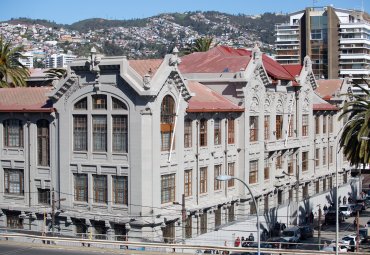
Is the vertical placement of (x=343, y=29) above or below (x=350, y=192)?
above

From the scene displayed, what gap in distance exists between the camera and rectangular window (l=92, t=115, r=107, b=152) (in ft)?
166

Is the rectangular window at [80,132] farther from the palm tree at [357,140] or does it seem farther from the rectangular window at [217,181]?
the palm tree at [357,140]

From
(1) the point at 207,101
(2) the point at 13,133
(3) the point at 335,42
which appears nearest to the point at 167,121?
(1) the point at 207,101

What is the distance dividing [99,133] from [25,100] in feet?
27.6

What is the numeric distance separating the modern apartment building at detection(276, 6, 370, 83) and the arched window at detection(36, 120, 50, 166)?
4742 inches

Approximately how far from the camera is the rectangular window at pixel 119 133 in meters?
49.7

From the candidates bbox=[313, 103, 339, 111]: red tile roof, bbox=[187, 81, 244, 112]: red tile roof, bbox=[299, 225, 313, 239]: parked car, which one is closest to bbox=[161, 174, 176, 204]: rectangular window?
bbox=[187, 81, 244, 112]: red tile roof

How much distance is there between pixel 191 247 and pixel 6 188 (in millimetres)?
Result: 18386

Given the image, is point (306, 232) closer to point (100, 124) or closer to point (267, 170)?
point (267, 170)

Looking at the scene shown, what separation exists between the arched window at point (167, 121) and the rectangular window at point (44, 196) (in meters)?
9.72

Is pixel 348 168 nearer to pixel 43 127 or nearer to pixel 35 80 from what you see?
pixel 35 80

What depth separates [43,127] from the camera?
54.3 metres

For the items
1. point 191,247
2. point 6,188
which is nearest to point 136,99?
point 191,247

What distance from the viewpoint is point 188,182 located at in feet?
176
